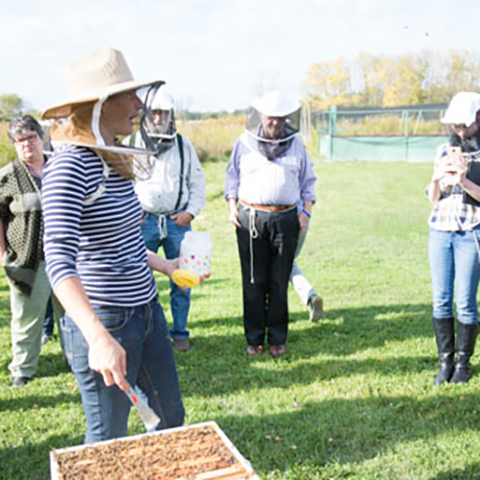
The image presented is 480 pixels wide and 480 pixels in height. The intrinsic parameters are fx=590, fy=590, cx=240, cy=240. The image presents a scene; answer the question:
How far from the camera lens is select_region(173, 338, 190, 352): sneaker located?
5855 mm

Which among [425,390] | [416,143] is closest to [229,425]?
[425,390]

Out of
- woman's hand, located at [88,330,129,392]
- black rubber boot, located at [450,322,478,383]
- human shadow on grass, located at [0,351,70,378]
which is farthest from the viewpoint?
human shadow on grass, located at [0,351,70,378]

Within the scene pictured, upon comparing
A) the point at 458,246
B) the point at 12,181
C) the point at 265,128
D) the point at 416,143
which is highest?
the point at 265,128

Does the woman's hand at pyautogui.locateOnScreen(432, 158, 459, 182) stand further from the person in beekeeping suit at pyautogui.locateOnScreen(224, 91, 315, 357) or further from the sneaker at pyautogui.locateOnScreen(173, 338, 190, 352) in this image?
the sneaker at pyautogui.locateOnScreen(173, 338, 190, 352)

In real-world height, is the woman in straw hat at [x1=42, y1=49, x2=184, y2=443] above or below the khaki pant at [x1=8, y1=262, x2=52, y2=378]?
above

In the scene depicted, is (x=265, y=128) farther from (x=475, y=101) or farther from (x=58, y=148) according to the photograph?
(x=58, y=148)

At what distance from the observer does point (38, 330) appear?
202 inches

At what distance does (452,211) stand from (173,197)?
8.39 ft

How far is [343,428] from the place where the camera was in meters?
4.14

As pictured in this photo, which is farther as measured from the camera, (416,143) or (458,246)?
(416,143)

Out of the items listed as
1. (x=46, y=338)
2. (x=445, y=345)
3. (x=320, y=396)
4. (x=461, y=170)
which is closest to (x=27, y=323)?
(x=46, y=338)

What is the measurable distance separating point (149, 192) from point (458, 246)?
2.85m

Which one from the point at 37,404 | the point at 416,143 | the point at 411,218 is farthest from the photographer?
the point at 416,143

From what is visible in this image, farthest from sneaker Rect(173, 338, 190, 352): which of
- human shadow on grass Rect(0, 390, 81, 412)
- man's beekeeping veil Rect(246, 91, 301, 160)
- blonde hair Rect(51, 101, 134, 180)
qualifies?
blonde hair Rect(51, 101, 134, 180)
